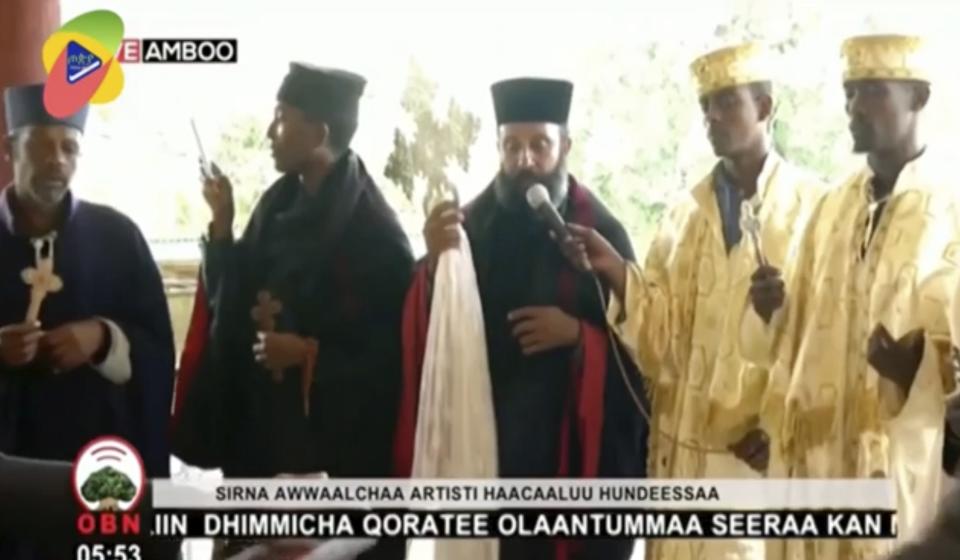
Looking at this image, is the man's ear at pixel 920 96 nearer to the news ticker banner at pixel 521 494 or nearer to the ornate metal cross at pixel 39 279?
the news ticker banner at pixel 521 494

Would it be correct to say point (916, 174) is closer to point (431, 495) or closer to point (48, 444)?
point (431, 495)

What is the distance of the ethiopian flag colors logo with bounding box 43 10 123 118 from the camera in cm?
192

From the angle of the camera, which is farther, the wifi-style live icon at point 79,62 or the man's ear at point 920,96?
the wifi-style live icon at point 79,62

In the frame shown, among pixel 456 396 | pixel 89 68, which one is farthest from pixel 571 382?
pixel 89 68

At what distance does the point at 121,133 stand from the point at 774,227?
96cm

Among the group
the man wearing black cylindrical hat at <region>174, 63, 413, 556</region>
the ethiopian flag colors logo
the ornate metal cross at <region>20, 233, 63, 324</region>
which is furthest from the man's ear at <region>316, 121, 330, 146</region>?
the ornate metal cross at <region>20, 233, 63, 324</region>

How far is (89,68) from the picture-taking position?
192 cm

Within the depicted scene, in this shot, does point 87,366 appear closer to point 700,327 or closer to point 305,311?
point 305,311

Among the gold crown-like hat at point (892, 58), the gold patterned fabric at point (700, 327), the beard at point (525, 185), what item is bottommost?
the gold patterned fabric at point (700, 327)

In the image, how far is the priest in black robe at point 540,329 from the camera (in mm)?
1872

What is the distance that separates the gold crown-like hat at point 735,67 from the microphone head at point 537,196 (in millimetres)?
269

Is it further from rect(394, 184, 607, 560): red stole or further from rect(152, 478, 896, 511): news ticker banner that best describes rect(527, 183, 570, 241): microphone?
rect(152, 478, 896, 511): news ticker banner

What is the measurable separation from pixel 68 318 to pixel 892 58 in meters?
1.25

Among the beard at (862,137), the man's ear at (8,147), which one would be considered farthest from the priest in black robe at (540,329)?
the man's ear at (8,147)
